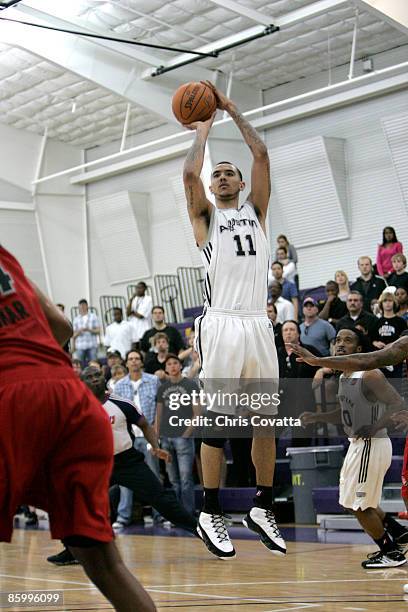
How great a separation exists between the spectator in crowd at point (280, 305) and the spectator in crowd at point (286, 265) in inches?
51.3

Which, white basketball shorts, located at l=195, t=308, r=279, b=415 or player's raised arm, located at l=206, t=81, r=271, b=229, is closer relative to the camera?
white basketball shorts, located at l=195, t=308, r=279, b=415

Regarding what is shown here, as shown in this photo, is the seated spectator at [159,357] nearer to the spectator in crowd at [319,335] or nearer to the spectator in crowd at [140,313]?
the spectator in crowd at [319,335]

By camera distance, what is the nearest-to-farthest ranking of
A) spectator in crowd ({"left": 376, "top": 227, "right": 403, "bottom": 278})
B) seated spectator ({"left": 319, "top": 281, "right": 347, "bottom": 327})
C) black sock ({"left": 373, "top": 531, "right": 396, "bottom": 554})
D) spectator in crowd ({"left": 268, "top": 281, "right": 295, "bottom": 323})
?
black sock ({"left": 373, "top": 531, "right": 396, "bottom": 554})
seated spectator ({"left": 319, "top": 281, "right": 347, "bottom": 327})
spectator in crowd ({"left": 268, "top": 281, "right": 295, "bottom": 323})
spectator in crowd ({"left": 376, "top": 227, "right": 403, "bottom": 278})

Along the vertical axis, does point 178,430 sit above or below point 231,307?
below

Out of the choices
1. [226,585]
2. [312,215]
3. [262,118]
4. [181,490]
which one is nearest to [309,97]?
[262,118]

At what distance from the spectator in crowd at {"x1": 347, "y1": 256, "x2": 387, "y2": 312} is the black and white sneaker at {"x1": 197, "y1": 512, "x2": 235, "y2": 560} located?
8.06m

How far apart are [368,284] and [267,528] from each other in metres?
8.57

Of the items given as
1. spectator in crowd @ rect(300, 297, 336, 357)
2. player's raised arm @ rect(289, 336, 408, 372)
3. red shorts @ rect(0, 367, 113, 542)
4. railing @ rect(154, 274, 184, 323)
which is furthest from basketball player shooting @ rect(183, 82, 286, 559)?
railing @ rect(154, 274, 184, 323)

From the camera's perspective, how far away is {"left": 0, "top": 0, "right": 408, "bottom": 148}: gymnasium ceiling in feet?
58.9

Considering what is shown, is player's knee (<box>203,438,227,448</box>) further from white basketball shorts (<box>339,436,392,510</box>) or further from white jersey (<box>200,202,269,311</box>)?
white basketball shorts (<box>339,436,392,510</box>)

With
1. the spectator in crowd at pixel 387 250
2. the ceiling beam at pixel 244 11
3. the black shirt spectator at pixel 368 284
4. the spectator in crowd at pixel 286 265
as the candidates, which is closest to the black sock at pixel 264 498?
the black shirt spectator at pixel 368 284

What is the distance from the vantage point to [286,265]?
16.3 metres

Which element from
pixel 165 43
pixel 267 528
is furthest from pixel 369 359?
pixel 165 43

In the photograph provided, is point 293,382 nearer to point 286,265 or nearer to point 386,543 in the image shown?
point 386,543
